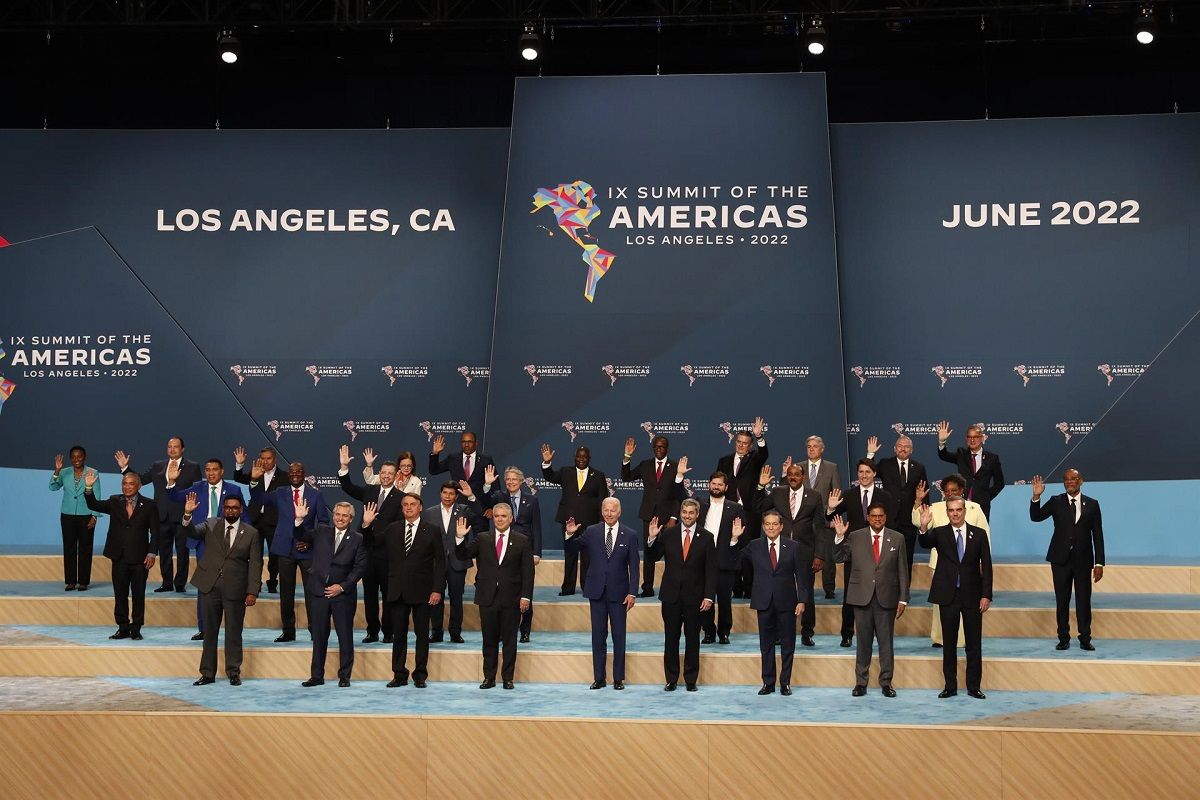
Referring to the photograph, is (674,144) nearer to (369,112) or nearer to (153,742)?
(369,112)

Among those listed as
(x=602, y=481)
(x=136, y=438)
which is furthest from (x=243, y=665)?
(x=136, y=438)

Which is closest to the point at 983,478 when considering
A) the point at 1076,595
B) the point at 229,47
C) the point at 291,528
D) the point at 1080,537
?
the point at 1080,537

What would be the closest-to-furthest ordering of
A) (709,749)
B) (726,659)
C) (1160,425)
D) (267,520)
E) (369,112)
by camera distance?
(709,749), (726,659), (267,520), (1160,425), (369,112)

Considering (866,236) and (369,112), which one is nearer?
(866,236)

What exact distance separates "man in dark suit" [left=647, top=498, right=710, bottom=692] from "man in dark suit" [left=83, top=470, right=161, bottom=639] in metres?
3.82

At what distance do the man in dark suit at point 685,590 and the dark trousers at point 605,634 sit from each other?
0.28 meters

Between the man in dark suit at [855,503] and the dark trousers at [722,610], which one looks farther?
the dark trousers at [722,610]

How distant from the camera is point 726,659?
8.95 metres

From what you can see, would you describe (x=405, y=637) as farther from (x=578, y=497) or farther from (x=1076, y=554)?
(x=1076, y=554)

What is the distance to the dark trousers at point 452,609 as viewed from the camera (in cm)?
949

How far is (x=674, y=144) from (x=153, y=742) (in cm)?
782

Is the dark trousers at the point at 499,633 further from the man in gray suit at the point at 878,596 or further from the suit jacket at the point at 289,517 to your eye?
the man in gray suit at the point at 878,596

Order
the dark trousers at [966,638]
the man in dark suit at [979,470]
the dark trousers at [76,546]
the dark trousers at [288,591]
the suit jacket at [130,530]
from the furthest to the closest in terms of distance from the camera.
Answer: the dark trousers at [76,546]
the man in dark suit at [979,470]
the suit jacket at [130,530]
the dark trousers at [288,591]
the dark trousers at [966,638]

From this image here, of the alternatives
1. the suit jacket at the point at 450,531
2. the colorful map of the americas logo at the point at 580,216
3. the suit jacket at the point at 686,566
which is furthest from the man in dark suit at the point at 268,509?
the colorful map of the americas logo at the point at 580,216
